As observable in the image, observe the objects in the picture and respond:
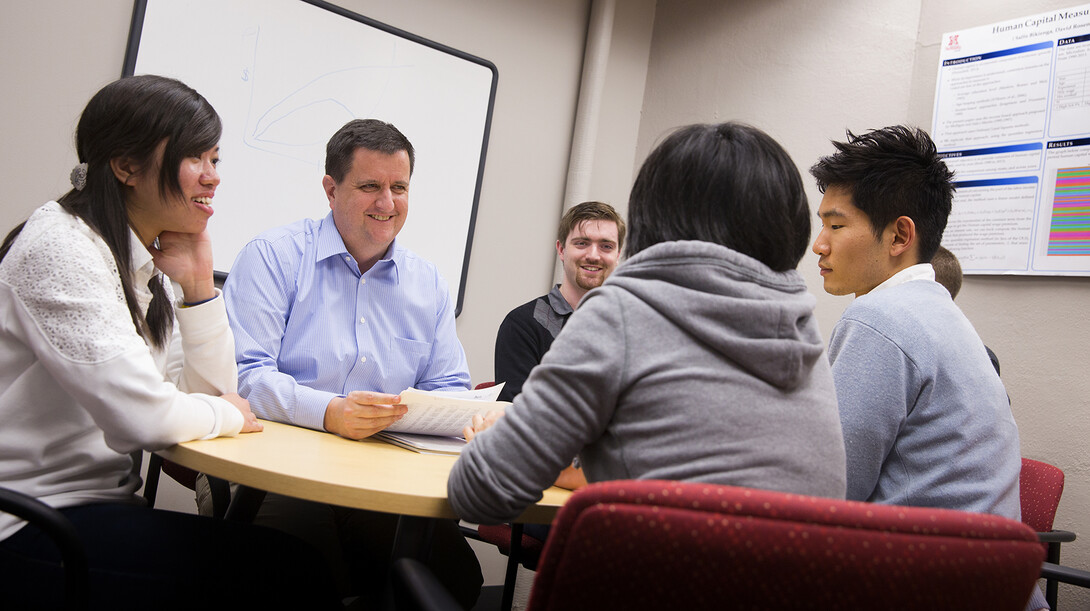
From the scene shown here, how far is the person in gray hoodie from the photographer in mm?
873

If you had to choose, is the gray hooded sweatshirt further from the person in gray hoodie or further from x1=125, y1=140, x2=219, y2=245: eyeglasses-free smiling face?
x1=125, y1=140, x2=219, y2=245: eyeglasses-free smiling face

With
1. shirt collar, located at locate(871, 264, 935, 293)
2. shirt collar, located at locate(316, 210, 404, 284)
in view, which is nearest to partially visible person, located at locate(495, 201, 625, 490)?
shirt collar, located at locate(316, 210, 404, 284)

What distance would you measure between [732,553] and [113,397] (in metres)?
0.96

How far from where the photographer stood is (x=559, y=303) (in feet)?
9.40

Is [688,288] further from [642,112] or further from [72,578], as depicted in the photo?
[642,112]

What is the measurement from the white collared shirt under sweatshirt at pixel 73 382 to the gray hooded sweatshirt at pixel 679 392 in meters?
0.55

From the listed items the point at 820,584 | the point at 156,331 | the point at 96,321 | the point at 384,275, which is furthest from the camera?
the point at 384,275

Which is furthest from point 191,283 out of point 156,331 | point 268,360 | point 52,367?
point 52,367

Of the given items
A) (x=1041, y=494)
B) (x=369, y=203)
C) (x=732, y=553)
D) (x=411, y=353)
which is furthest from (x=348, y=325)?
(x=1041, y=494)

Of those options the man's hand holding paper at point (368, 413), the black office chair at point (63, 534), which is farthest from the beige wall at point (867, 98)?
the black office chair at point (63, 534)

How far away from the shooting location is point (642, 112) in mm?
4133

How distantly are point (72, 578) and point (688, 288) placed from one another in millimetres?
919

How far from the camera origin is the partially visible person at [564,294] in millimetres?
2727

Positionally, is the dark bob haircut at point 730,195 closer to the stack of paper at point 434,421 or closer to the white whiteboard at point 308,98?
the stack of paper at point 434,421
